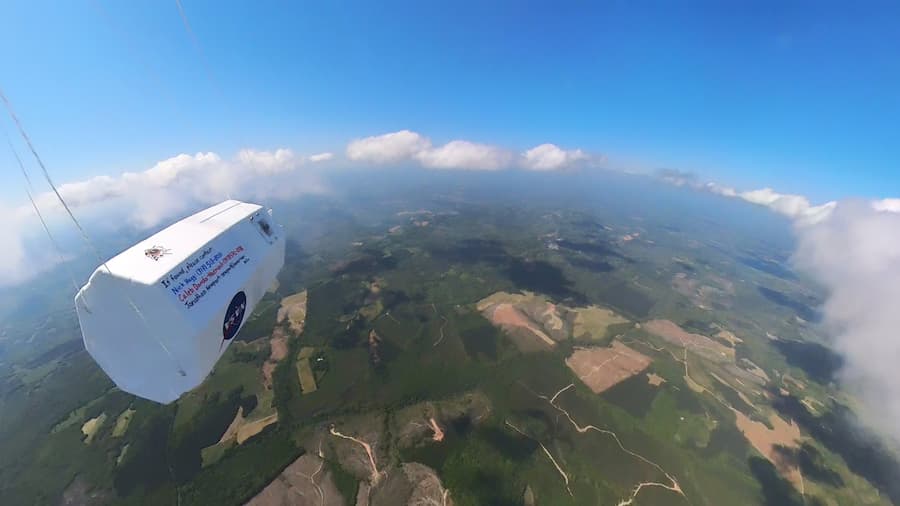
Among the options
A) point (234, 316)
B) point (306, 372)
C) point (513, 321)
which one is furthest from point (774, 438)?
point (306, 372)

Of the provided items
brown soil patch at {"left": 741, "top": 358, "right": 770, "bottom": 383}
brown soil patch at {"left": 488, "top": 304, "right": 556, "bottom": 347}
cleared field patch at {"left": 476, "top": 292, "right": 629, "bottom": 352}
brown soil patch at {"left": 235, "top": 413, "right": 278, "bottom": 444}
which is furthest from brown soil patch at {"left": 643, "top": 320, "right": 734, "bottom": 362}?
brown soil patch at {"left": 235, "top": 413, "right": 278, "bottom": 444}

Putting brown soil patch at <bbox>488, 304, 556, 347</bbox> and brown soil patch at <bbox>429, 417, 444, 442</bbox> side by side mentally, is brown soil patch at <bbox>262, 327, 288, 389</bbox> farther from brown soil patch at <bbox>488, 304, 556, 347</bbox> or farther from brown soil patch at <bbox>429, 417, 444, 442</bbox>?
brown soil patch at <bbox>488, 304, 556, 347</bbox>

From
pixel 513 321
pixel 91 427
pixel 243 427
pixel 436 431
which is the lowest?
pixel 91 427

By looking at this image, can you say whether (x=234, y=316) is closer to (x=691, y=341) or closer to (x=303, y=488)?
(x=303, y=488)

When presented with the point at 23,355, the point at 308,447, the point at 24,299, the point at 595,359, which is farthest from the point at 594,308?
the point at 24,299

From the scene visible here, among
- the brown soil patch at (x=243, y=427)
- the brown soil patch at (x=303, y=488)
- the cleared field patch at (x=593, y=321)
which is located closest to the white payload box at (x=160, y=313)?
the brown soil patch at (x=303, y=488)

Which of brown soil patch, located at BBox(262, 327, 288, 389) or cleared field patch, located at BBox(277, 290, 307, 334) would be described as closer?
brown soil patch, located at BBox(262, 327, 288, 389)

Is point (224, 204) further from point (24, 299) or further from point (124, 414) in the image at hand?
point (24, 299)
